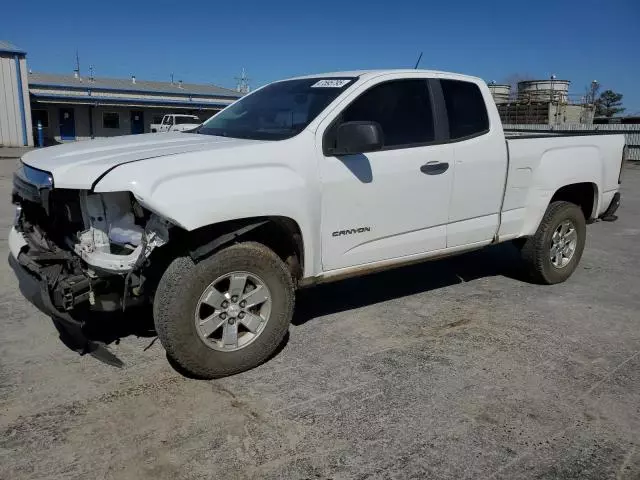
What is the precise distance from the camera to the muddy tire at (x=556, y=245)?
5531 mm

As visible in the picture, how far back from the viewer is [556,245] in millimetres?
5754

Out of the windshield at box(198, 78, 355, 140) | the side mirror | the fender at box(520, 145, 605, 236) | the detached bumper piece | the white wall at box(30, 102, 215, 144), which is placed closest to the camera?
the side mirror

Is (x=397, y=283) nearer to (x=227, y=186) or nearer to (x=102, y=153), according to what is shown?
(x=227, y=186)

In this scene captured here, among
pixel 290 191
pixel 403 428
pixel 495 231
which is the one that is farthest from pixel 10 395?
pixel 495 231

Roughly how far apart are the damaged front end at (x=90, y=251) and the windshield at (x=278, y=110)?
114cm

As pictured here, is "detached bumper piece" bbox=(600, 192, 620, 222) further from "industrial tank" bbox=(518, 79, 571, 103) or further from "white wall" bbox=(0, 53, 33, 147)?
"white wall" bbox=(0, 53, 33, 147)

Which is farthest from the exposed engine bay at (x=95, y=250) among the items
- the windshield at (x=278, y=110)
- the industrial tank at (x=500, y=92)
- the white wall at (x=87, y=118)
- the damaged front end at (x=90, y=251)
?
the white wall at (x=87, y=118)

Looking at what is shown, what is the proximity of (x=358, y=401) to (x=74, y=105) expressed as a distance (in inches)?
1458

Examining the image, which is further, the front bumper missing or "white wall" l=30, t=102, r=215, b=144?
"white wall" l=30, t=102, r=215, b=144

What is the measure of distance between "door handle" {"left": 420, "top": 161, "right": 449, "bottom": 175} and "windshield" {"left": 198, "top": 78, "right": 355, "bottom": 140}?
0.86m

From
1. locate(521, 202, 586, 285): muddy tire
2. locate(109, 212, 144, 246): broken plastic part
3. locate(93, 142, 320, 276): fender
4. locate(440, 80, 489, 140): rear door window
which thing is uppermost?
locate(440, 80, 489, 140): rear door window

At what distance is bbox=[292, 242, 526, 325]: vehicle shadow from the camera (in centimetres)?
511

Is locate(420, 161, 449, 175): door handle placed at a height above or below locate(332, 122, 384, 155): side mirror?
below

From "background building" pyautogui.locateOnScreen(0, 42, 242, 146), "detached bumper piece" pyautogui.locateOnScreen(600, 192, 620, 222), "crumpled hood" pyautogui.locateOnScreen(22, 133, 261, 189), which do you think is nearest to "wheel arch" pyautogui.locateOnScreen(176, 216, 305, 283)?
"crumpled hood" pyautogui.locateOnScreen(22, 133, 261, 189)
